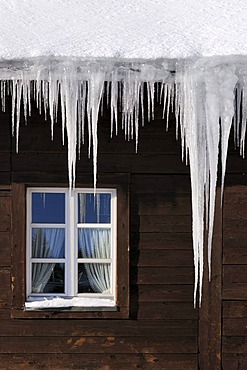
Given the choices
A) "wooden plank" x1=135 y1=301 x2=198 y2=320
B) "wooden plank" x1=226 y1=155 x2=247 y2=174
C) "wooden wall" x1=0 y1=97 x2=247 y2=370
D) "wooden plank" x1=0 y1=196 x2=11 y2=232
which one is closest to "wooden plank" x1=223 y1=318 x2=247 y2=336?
"wooden wall" x1=0 y1=97 x2=247 y2=370

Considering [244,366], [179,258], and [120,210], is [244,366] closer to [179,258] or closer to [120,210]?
[179,258]

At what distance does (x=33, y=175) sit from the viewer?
6.43 m

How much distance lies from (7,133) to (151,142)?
54.1 inches

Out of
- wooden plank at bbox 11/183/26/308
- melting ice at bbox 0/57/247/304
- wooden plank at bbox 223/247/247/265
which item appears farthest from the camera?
wooden plank at bbox 223/247/247/265

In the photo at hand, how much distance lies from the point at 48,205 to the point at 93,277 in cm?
82

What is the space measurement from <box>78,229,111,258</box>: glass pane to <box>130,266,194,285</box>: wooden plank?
40cm

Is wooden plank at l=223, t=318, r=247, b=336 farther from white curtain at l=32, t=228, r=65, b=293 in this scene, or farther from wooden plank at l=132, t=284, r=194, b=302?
white curtain at l=32, t=228, r=65, b=293

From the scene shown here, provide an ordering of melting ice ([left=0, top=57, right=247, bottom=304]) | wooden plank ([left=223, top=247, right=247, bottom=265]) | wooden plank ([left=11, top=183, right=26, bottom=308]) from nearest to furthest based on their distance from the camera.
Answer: melting ice ([left=0, top=57, right=247, bottom=304]) → wooden plank ([left=11, top=183, right=26, bottom=308]) → wooden plank ([left=223, top=247, right=247, bottom=265])

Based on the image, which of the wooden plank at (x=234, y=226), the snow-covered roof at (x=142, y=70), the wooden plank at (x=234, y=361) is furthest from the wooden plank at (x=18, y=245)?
the wooden plank at (x=234, y=361)

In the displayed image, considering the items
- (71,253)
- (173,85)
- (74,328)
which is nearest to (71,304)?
(74,328)

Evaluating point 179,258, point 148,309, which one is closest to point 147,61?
point 179,258

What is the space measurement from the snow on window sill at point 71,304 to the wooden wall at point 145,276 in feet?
0.46

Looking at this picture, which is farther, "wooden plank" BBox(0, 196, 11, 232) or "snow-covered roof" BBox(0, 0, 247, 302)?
"wooden plank" BBox(0, 196, 11, 232)

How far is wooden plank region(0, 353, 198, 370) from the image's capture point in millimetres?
6512
